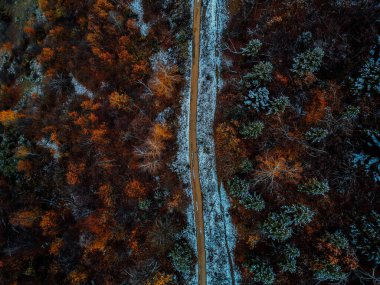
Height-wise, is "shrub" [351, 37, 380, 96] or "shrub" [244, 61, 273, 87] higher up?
"shrub" [244, 61, 273, 87]

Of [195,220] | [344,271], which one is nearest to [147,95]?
[195,220]

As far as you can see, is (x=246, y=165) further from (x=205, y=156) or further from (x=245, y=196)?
(x=205, y=156)

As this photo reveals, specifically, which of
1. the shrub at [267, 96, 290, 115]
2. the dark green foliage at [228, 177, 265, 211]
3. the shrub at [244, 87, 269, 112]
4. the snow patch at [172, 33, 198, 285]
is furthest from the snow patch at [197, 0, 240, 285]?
the shrub at [267, 96, 290, 115]

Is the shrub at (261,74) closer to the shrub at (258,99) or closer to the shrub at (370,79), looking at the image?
the shrub at (258,99)

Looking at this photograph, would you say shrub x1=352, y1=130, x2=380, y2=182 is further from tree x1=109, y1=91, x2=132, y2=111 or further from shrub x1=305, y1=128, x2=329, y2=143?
tree x1=109, y1=91, x2=132, y2=111

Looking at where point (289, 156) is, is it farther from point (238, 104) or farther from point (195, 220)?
point (195, 220)

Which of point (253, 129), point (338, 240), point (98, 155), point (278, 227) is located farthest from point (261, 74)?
point (98, 155)

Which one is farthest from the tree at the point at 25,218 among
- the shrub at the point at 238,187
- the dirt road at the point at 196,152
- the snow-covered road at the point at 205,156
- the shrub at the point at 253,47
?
the shrub at the point at 253,47
